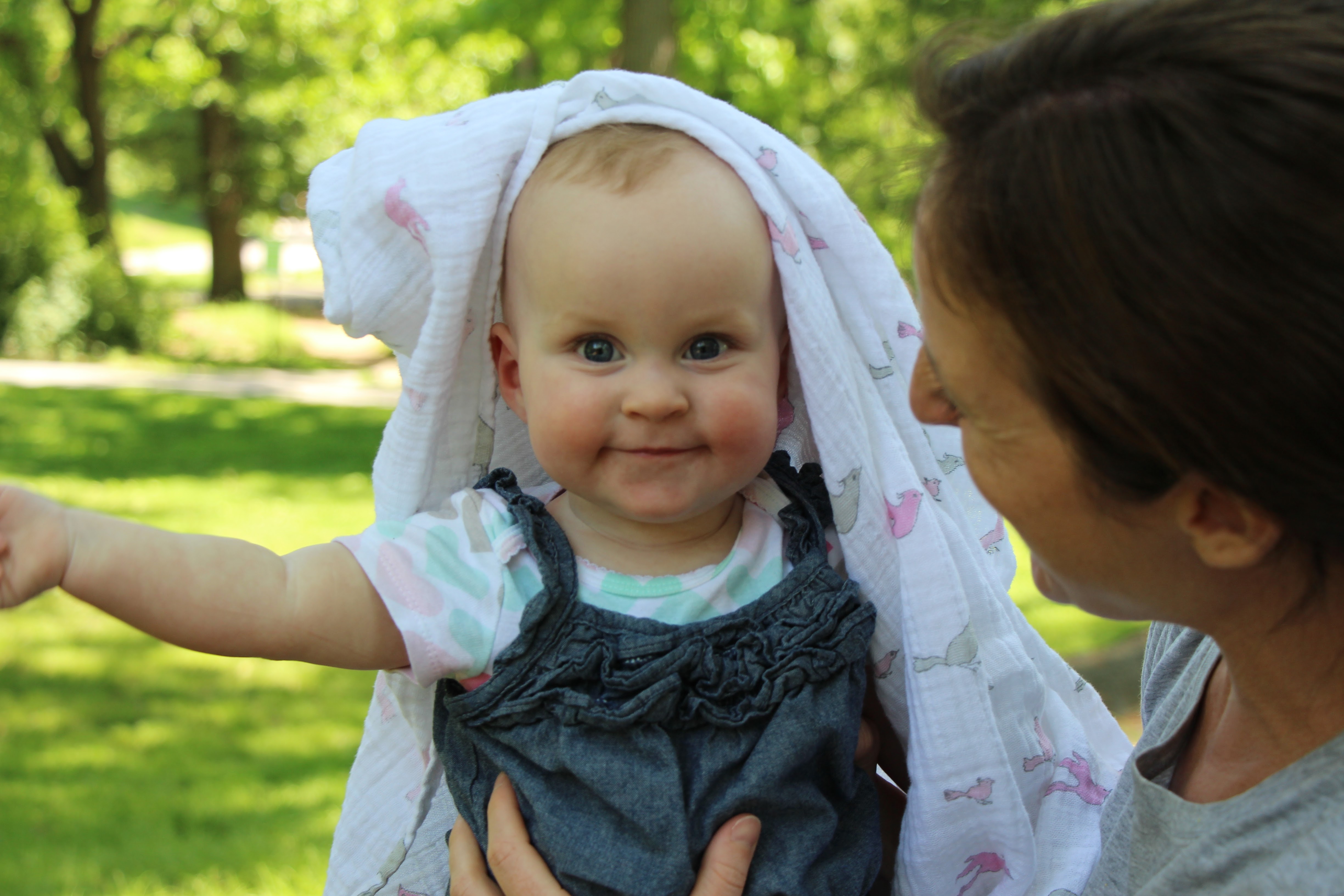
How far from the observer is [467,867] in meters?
2.00

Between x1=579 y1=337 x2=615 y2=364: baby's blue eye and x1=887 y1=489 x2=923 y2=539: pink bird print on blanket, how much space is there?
1.80ft

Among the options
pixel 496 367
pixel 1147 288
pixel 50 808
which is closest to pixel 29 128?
pixel 50 808

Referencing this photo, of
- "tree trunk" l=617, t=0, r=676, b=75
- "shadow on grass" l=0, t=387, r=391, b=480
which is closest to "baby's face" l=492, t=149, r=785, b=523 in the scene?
"tree trunk" l=617, t=0, r=676, b=75

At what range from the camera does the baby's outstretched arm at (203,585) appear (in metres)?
1.60

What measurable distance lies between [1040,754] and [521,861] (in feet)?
3.01

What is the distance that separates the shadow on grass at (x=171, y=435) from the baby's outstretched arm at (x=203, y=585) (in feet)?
27.1

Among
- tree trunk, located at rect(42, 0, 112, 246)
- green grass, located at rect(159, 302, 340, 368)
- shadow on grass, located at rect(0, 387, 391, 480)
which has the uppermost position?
tree trunk, located at rect(42, 0, 112, 246)

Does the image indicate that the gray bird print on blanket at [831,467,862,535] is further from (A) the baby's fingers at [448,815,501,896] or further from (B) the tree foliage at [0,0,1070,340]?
(A) the baby's fingers at [448,815,501,896]

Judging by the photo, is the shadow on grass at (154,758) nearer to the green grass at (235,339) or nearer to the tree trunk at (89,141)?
the green grass at (235,339)

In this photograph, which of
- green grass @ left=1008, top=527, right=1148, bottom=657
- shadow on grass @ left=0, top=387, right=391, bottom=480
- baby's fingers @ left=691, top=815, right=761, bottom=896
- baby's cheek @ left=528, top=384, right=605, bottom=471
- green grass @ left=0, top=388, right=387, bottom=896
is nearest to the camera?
baby's fingers @ left=691, top=815, right=761, bottom=896

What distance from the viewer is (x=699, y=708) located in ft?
6.17

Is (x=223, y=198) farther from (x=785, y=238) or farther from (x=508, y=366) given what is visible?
(x=785, y=238)

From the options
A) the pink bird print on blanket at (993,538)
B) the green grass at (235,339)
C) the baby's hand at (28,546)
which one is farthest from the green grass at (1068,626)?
the green grass at (235,339)

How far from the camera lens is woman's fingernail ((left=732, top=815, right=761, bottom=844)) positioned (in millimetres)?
1837
